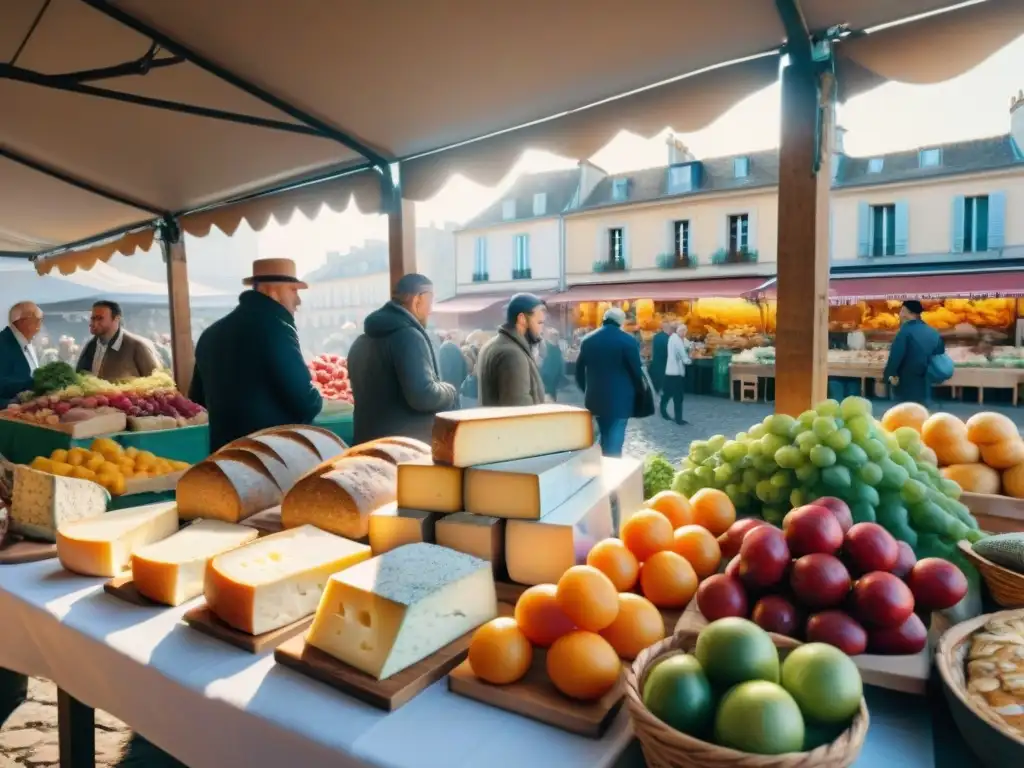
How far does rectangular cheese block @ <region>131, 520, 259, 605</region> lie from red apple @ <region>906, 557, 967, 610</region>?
1.53 metres

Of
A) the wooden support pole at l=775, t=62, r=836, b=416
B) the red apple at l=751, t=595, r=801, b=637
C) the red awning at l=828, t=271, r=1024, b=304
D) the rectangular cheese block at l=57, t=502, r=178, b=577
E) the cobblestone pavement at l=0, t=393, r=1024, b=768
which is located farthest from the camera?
the red awning at l=828, t=271, r=1024, b=304

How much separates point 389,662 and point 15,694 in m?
2.42

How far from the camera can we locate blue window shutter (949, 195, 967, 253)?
18016 millimetres

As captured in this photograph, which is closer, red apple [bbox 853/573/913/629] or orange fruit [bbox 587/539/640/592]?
red apple [bbox 853/573/913/629]

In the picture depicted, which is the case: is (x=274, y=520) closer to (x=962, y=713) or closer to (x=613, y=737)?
(x=613, y=737)

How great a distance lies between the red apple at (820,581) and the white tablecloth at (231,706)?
383 millimetres

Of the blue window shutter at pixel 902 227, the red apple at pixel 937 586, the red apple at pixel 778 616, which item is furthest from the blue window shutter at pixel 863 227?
the red apple at pixel 778 616

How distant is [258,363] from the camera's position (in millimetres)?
2934

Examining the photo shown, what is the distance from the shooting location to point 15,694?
8.73 feet

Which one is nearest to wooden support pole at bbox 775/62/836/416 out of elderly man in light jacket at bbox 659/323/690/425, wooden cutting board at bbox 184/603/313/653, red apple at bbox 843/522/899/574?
red apple at bbox 843/522/899/574

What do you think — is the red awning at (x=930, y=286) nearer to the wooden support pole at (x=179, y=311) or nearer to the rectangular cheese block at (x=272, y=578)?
the wooden support pole at (x=179, y=311)

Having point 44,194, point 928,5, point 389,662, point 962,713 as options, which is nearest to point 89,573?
point 389,662

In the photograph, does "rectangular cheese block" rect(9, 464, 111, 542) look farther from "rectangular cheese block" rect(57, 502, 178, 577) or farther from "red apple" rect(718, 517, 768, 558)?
"red apple" rect(718, 517, 768, 558)

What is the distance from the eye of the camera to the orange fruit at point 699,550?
145 cm
